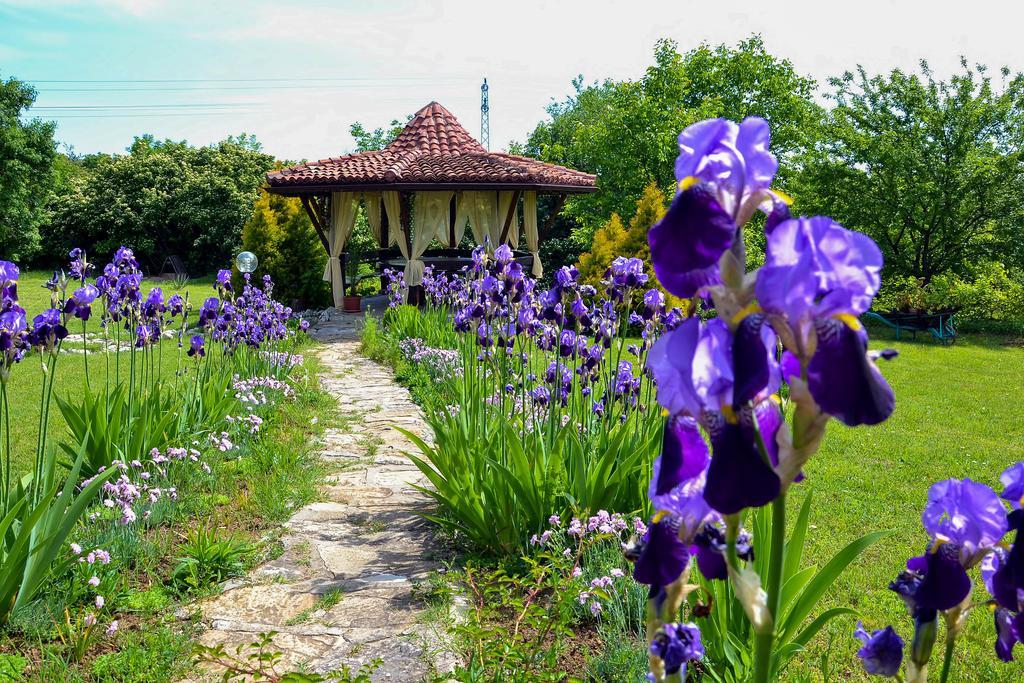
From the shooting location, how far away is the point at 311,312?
16.4 m

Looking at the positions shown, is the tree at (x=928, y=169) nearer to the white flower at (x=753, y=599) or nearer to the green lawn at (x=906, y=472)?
the green lawn at (x=906, y=472)

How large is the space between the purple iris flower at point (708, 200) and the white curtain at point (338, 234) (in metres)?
15.3

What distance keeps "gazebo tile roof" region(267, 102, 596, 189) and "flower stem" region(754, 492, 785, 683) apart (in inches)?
547

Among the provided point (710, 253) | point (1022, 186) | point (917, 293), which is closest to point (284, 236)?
point (917, 293)

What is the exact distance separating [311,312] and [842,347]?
53.2ft

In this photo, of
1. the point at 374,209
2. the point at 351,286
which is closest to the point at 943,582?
the point at 351,286

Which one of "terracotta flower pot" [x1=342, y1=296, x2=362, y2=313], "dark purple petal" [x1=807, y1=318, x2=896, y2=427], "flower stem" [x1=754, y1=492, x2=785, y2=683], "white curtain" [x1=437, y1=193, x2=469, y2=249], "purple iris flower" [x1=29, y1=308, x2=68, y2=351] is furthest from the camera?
"white curtain" [x1=437, y1=193, x2=469, y2=249]

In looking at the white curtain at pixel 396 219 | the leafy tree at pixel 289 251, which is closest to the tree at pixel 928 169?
the white curtain at pixel 396 219

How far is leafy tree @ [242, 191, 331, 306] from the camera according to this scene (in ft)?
55.3

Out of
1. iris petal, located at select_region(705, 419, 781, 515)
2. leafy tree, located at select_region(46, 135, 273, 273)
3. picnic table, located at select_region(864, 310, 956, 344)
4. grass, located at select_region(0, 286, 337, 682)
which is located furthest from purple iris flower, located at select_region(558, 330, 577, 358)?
leafy tree, located at select_region(46, 135, 273, 273)

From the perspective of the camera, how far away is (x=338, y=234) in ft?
53.3

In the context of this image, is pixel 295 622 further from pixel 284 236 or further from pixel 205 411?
pixel 284 236

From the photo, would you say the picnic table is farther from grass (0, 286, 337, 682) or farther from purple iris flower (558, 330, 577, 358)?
grass (0, 286, 337, 682)

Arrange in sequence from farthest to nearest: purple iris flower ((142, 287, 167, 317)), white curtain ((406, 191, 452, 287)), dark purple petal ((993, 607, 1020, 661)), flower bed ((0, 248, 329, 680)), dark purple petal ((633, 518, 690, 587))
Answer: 1. white curtain ((406, 191, 452, 287))
2. purple iris flower ((142, 287, 167, 317))
3. flower bed ((0, 248, 329, 680))
4. dark purple petal ((993, 607, 1020, 661))
5. dark purple petal ((633, 518, 690, 587))
